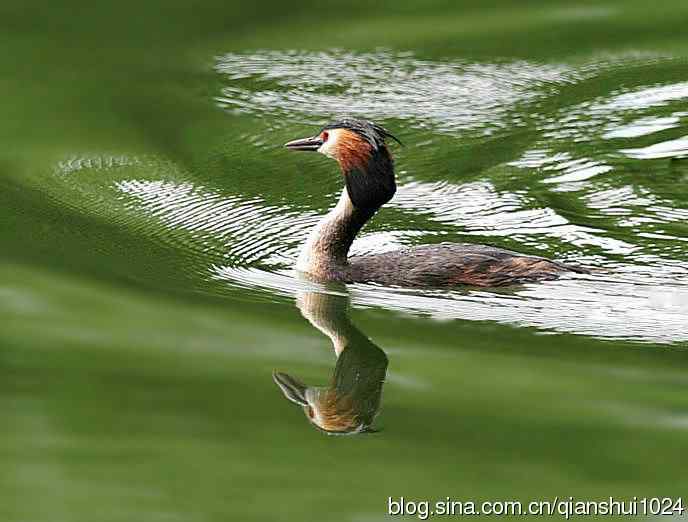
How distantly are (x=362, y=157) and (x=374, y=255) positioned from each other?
50 cm

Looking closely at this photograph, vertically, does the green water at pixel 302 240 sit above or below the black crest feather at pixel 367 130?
below

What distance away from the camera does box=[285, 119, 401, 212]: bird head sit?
711 centimetres

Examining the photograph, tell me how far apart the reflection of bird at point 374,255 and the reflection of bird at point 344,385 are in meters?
0.54

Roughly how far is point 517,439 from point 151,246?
123 inches

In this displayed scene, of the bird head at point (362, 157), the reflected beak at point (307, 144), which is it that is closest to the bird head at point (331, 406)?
the bird head at point (362, 157)

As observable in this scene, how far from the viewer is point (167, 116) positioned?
1000cm

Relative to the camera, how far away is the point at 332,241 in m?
7.18

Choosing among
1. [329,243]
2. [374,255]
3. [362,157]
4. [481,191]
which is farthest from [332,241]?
[481,191]

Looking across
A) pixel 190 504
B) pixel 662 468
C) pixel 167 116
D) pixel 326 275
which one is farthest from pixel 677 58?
pixel 190 504

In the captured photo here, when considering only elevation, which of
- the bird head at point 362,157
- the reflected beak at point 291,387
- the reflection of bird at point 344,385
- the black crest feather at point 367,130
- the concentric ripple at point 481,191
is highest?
the black crest feather at point 367,130

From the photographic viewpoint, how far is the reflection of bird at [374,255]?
6.92 m

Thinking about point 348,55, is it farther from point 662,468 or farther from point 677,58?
point 662,468

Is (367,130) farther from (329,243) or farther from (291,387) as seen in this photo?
(291,387)

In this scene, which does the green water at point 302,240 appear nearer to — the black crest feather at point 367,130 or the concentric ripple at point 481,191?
the concentric ripple at point 481,191
